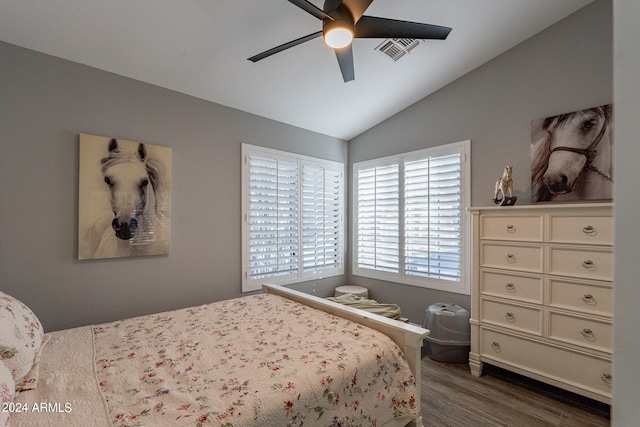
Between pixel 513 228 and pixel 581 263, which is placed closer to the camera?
pixel 581 263

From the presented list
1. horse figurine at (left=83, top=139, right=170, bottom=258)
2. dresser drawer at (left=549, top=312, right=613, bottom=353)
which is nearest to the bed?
horse figurine at (left=83, top=139, right=170, bottom=258)

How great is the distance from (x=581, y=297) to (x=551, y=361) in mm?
533

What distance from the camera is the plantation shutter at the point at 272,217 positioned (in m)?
3.22

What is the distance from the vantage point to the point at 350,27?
1.70 meters

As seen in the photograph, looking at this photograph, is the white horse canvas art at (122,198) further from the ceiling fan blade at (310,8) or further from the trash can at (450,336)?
the trash can at (450,336)

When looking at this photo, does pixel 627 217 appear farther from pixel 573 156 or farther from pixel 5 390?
pixel 573 156

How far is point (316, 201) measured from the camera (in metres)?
3.84

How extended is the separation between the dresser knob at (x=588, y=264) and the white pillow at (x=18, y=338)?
319 cm

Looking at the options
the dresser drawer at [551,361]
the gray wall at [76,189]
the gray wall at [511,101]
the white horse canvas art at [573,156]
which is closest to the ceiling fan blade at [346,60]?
the gray wall at [76,189]

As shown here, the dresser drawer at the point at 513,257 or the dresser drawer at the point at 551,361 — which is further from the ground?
the dresser drawer at the point at 513,257

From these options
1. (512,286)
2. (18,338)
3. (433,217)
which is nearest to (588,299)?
(512,286)

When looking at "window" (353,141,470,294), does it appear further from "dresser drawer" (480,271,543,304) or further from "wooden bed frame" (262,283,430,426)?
"wooden bed frame" (262,283,430,426)

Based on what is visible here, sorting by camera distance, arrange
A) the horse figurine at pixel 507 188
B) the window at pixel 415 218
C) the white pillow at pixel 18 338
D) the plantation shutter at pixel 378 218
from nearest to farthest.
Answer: the white pillow at pixel 18 338 → the horse figurine at pixel 507 188 → the window at pixel 415 218 → the plantation shutter at pixel 378 218

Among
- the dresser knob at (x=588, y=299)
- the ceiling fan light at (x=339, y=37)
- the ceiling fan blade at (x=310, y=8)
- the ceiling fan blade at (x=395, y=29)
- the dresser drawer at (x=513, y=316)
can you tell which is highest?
the ceiling fan blade at (x=395, y=29)
